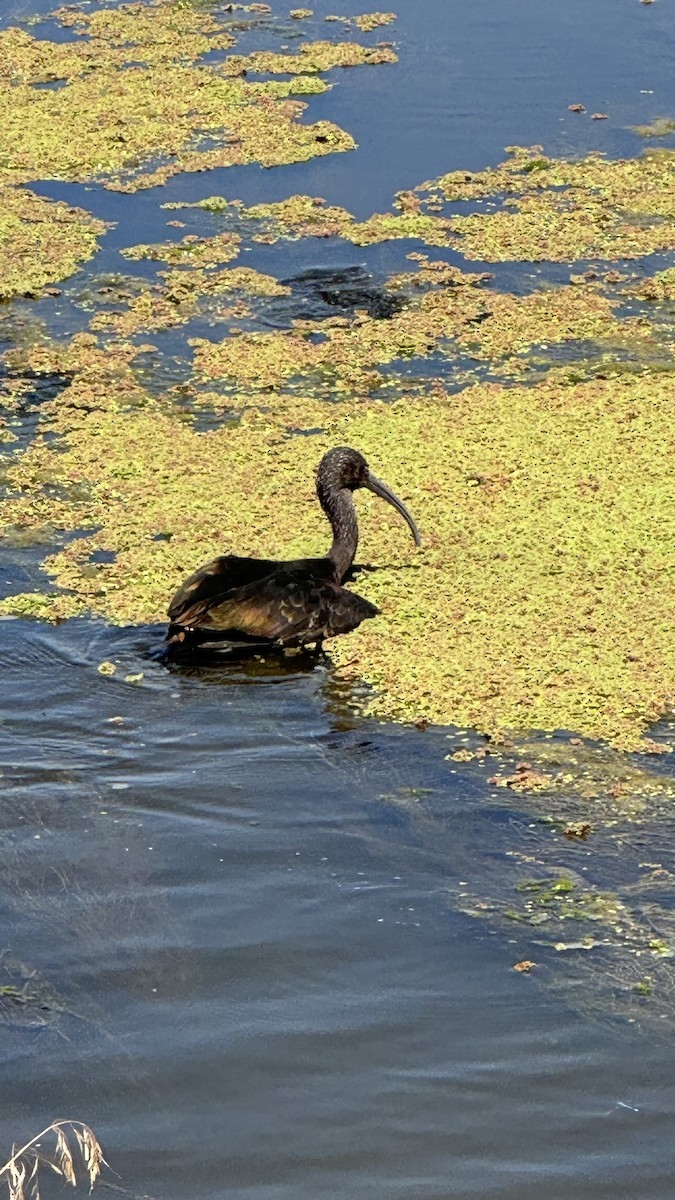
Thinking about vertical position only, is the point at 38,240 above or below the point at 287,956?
above

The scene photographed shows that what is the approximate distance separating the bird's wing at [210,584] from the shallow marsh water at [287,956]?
0.27 metres

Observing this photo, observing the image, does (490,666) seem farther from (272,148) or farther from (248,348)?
(272,148)

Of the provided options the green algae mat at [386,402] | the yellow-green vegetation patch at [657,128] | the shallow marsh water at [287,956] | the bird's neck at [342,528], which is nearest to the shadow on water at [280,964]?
the shallow marsh water at [287,956]

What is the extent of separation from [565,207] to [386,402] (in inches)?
122

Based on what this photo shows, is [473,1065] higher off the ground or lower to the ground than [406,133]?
lower

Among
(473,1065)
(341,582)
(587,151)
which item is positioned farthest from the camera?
(587,151)

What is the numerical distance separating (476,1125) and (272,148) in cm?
1009

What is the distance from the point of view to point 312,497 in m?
9.71

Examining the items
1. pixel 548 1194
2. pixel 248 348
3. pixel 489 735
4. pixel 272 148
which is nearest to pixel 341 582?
pixel 489 735

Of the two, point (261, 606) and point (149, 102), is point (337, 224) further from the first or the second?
point (261, 606)

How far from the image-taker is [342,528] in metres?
9.02

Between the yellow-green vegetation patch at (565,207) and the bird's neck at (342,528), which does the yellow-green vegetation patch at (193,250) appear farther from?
the bird's neck at (342,528)

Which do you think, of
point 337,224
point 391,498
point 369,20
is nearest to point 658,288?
point 337,224

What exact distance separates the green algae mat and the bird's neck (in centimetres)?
13
